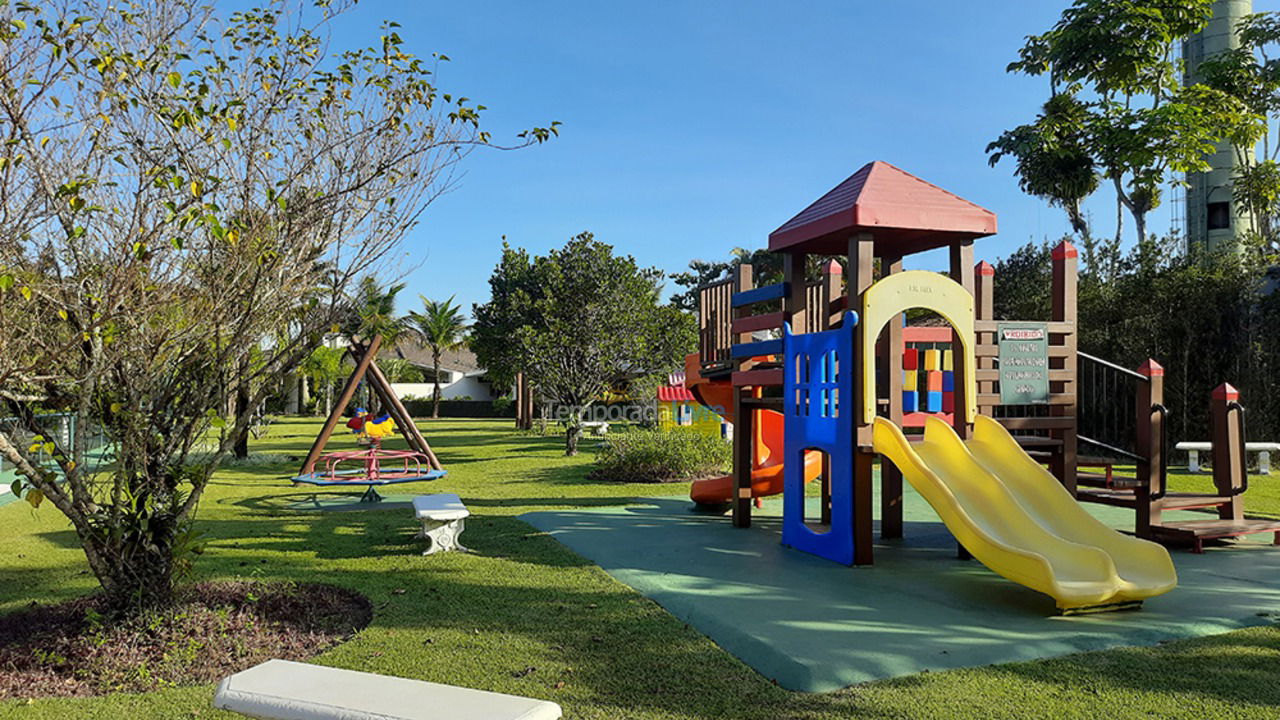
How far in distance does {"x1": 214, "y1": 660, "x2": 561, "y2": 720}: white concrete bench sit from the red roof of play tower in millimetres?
5593

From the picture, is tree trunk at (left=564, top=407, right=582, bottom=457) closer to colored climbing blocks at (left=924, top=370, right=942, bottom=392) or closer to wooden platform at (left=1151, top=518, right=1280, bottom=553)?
colored climbing blocks at (left=924, top=370, right=942, bottom=392)

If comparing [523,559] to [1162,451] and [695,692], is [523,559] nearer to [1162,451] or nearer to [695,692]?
[695,692]

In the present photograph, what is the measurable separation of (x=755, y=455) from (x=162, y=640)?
693cm

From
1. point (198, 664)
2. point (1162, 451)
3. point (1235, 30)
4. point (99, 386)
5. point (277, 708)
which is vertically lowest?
point (198, 664)

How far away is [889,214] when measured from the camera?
296 inches

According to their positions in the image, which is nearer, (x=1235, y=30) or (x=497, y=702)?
(x=497, y=702)

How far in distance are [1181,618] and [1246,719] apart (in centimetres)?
183

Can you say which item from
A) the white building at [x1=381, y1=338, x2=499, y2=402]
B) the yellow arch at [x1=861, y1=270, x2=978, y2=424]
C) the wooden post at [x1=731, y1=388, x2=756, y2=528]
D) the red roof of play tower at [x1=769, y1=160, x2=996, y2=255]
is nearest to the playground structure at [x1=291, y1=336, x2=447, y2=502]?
the wooden post at [x1=731, y1=388, x2=756, y2=528]

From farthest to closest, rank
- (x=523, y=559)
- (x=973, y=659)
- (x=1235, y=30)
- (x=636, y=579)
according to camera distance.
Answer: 1. (x=1235, y=30)
2. (x=523, y=559)
3. (x=636, y=579)
4. (x=973, y=659)

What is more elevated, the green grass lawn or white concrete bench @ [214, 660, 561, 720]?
white concrete bench @ [214, 660, 561, 720]

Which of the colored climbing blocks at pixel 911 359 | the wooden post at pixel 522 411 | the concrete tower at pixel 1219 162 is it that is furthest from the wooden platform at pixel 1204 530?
the wooden post at pixel 522 411

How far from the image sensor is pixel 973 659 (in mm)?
4668

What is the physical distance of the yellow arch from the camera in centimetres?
720

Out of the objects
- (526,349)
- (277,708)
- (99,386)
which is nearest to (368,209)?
(99,386)
